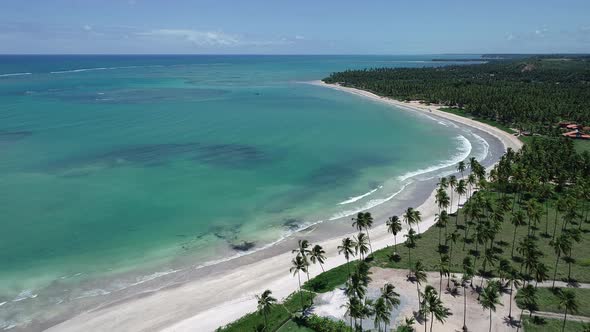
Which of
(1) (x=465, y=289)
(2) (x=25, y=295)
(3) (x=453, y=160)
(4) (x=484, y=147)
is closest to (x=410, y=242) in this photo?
(1) (x=465, y=289)

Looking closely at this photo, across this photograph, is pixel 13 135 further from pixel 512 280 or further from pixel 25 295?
pixel 512 280

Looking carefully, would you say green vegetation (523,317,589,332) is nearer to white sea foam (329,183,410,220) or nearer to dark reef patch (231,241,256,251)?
white sea foam (329,183,410,220)

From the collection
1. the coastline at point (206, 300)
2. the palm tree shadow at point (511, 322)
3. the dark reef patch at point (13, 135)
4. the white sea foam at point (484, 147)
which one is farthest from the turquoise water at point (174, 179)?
the palm tree shadow at point (511, 322)

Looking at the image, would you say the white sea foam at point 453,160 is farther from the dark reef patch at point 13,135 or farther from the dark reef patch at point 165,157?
the dark reef patch at point 13,135

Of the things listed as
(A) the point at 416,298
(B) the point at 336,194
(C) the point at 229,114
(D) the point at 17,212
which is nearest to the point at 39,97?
(C) the point at 229,114

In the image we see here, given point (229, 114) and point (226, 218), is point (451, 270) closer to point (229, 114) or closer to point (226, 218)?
point (226, 218)

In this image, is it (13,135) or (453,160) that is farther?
(13,135)
